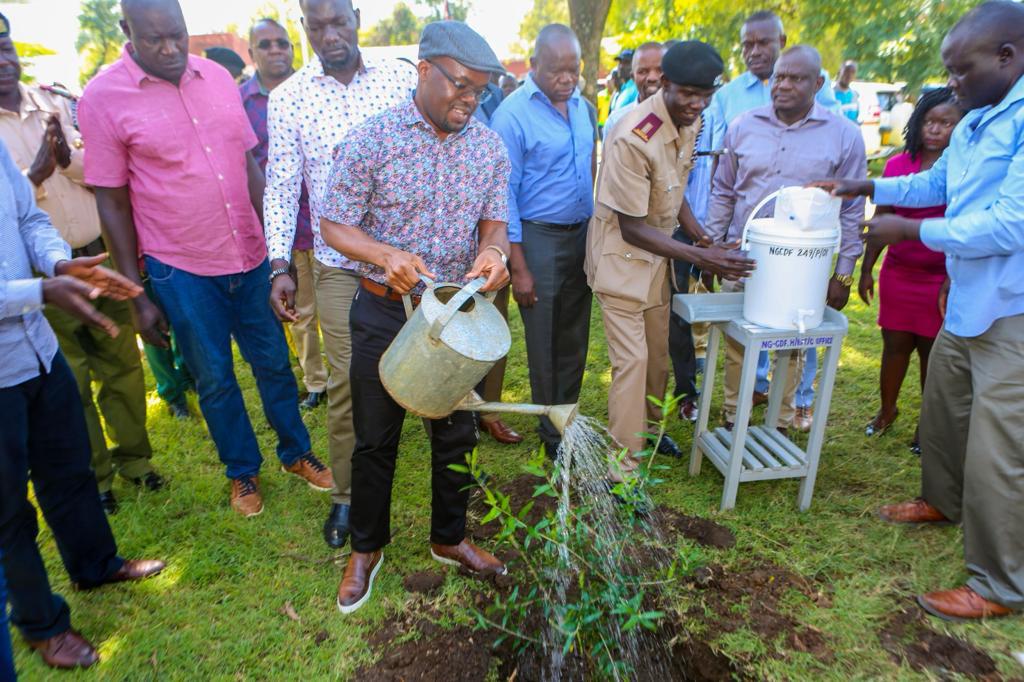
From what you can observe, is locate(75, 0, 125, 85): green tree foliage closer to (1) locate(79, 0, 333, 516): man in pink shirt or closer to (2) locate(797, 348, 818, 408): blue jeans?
(1) locate(79, 0, 333, 516): man in pink shirt

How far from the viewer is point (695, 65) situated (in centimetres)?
304

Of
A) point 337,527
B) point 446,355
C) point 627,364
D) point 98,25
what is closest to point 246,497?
point 337,527

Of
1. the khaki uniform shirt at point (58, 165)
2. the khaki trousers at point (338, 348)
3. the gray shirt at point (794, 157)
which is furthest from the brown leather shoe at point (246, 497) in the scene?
the gray shirt at point (794, 157)

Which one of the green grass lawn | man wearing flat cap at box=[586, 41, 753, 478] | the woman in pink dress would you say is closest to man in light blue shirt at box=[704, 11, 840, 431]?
the green grass lawn

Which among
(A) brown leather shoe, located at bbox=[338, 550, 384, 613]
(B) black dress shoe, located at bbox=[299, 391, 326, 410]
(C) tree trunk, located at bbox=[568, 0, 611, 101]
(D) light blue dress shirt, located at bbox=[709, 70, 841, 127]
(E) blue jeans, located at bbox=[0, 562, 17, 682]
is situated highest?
(C) tree trunk, located at bbox=[568, 0, 611, 101]

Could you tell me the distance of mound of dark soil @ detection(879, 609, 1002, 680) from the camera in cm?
252

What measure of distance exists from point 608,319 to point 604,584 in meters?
1.38

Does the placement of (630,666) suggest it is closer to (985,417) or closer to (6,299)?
(985,417)

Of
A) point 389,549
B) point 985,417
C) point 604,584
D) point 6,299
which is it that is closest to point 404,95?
point 6,299

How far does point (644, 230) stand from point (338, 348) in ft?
5.25

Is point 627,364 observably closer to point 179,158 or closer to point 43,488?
point 179,158

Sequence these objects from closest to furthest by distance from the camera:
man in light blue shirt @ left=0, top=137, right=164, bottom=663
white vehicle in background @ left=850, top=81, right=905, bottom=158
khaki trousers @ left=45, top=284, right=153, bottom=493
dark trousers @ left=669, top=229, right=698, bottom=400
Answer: man in light blue shirt @ left=0, top=137, right=164, bottom=663, khaki trousers @ left=45, top=284, right=153, bottom=493, dark trousers @ left=669, top=229, right=698, bottom=400, white vehicle in background @ left=850, top=81, right=905, bottom=158

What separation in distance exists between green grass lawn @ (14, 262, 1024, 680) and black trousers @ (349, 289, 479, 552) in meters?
0.29

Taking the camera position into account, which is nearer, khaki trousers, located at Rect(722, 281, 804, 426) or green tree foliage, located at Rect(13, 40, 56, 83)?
khaki trousers, located at Rect(722, 281, 804, 426)
